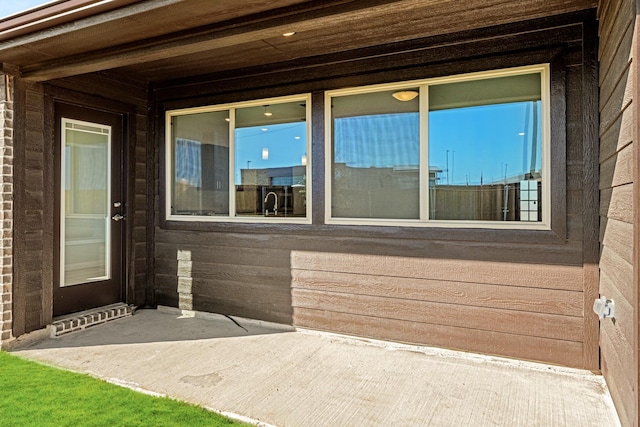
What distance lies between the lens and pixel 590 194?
2.65m

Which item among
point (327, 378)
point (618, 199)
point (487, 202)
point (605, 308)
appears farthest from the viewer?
point (487, 202)

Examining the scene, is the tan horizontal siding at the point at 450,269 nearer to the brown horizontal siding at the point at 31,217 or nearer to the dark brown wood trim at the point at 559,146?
the dark brown wood trim at the point at 559,146

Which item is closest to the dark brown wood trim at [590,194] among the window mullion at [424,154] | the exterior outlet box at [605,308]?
the exterior outlet box at [605,308]

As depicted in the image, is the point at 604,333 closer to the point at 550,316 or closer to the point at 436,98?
the point at 550,316

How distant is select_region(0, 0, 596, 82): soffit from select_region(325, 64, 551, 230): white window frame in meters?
0.32

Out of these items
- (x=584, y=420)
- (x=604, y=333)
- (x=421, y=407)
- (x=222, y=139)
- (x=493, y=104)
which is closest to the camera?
(x=584, y=420)

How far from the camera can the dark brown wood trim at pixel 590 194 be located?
2.63 m

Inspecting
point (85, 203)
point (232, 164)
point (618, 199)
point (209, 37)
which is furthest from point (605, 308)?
point (85, 203)

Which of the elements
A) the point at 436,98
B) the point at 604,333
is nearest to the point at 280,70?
the point at 436,98

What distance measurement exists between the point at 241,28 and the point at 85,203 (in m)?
2.44

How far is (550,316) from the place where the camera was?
2.79 meters

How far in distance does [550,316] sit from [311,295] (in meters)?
1.78

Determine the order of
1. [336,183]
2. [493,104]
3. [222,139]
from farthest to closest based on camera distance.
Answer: [222,139], [336,183], [493,104]

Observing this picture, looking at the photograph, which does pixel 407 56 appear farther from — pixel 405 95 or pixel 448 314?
pixel 448 314
